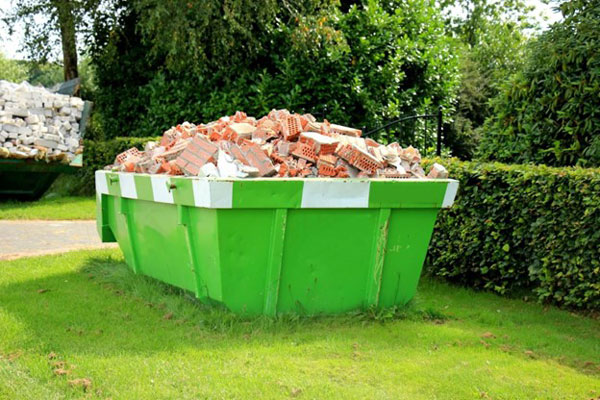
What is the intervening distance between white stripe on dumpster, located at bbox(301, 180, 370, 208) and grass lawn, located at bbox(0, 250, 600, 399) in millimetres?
817

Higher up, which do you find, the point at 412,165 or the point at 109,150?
the point at 412,165

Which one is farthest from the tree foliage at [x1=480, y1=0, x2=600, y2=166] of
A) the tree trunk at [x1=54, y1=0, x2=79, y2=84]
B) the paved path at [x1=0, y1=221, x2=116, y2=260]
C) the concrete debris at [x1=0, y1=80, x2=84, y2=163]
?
the tree trunk at [x1=54, y1=0, x2=79, y2=84]

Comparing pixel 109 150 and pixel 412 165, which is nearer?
pixel 412 165

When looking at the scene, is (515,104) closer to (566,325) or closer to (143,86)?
(566,325)

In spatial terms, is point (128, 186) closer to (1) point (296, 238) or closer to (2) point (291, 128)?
(2) point (291, 128)

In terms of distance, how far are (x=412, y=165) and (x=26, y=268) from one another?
12.9 feet

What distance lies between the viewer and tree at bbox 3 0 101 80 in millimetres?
Answer: 15023

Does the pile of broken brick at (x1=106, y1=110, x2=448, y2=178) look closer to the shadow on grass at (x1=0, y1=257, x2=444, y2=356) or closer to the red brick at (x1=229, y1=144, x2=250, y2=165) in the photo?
the red brick at (x1=229, y1=144, x2=250, y2=165)

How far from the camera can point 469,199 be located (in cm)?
658

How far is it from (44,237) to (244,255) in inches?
215

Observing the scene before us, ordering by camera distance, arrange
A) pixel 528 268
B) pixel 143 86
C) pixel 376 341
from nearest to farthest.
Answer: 1. pixel 376 341
2. pixel 528 268
3. pixel 143 86

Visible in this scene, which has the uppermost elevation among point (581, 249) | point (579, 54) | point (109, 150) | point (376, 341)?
point (579, 54)

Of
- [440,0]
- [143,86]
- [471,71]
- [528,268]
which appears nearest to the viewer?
[528,268]

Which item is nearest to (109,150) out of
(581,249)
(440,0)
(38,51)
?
(38,51)
